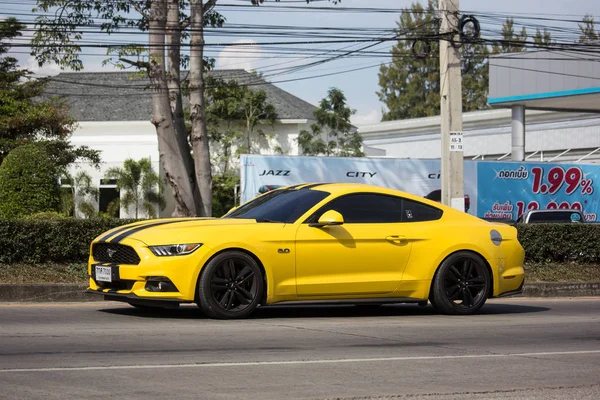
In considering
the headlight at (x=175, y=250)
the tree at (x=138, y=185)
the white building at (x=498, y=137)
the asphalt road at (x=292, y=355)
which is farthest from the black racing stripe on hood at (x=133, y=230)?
the white building at (x=498, y=137)

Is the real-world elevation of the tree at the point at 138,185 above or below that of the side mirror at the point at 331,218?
above

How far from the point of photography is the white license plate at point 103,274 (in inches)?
396

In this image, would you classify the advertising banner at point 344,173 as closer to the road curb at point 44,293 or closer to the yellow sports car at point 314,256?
the road curb at point 44,293

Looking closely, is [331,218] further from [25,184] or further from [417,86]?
[417,86]

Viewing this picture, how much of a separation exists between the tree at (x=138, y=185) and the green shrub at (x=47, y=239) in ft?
88.6

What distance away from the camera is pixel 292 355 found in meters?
7.90

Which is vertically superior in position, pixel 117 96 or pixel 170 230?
pixel 117 96

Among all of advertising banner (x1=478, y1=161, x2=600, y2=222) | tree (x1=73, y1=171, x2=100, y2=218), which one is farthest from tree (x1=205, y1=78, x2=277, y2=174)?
advertising banner (x1=478, y1=161, x2=600, y2=222)

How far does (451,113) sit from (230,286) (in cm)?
1008

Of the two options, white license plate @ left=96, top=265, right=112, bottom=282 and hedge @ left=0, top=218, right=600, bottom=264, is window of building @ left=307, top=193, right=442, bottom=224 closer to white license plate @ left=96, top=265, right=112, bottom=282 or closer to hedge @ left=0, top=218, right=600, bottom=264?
white license plate @ left=96, top=265, right=112, bottom=282

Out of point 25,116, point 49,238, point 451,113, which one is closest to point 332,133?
point 25,116

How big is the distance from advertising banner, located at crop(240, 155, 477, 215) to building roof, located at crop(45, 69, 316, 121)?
52.9 feet

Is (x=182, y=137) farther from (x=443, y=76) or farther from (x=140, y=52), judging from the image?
(x=443, y=76)

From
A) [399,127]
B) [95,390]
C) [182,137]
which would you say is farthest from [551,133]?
[95,390]
